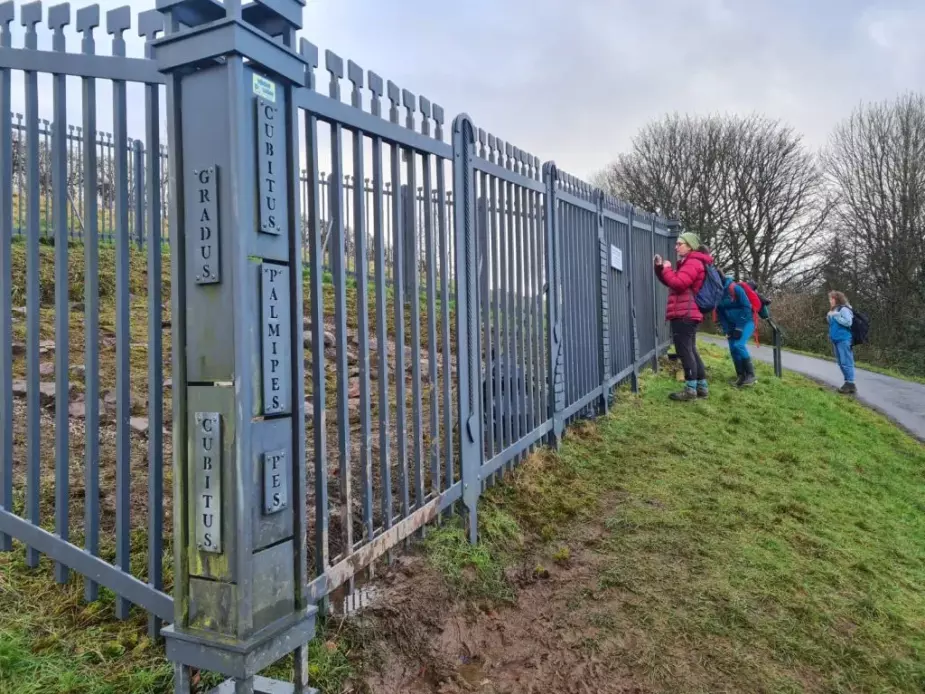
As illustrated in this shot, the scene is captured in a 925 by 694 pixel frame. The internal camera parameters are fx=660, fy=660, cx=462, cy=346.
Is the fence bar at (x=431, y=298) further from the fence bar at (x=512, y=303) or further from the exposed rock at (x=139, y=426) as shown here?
the exposed rock at (x=139, y=426)

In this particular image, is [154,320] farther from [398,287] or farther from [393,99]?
[393,99]

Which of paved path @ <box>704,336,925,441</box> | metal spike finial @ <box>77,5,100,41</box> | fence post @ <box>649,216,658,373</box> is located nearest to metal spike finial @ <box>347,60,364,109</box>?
metal spike finial @ <box>77,5,100,41</box>

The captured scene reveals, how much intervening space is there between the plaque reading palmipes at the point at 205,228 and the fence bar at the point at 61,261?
613mm

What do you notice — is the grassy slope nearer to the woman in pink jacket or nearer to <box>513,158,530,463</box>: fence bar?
<box>513,158,530,463</box>: fence bar

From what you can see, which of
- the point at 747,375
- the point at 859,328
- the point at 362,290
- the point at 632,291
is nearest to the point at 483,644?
the point at 362,290

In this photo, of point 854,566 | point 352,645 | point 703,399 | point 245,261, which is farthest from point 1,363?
point 703,399

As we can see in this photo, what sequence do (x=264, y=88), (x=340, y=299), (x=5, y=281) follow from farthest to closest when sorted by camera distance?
(x=340, y=299)
(x=5, y=281)
(x=264, y=88)

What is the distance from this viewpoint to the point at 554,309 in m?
5.13

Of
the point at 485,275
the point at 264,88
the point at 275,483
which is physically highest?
the point at 264,88

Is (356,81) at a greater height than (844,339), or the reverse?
(356,81)

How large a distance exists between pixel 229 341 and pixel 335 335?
3.73 ft

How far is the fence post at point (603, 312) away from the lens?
653 cm

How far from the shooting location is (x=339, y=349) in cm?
261

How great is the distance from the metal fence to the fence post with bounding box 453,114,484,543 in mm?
13
